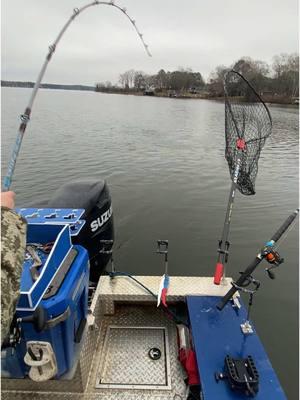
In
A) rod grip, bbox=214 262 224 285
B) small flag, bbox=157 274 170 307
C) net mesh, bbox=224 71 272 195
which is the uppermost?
net mesh, bbox=224 71 272 195

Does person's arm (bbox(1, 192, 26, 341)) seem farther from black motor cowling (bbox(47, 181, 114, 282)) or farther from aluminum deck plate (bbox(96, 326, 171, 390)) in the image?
black motor cowling (bbox(47, 181, 114, 282))

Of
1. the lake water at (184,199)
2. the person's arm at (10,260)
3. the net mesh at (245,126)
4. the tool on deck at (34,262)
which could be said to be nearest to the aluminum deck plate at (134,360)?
the tool on deck at (34,262)

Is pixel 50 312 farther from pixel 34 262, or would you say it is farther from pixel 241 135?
pixel 241 135

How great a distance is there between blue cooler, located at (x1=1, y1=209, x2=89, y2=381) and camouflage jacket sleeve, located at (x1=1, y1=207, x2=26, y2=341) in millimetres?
532

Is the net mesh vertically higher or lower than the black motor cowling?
higher

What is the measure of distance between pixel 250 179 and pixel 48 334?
249 centimetres

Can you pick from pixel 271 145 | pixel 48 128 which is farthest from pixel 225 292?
pixel 48 128

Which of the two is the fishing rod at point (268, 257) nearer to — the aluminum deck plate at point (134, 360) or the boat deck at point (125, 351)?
the boat deck at point (125, 351)

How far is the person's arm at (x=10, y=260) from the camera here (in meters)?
1.13

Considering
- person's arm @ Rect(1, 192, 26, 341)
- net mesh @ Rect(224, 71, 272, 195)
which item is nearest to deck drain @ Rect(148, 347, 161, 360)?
net mesh @ Rect(224, 71, 272, 195)

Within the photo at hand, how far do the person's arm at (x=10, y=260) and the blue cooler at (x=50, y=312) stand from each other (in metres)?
0.53

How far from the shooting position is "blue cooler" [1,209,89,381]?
1.75 meters

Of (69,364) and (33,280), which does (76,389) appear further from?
(33,280)

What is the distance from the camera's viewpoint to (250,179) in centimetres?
341
